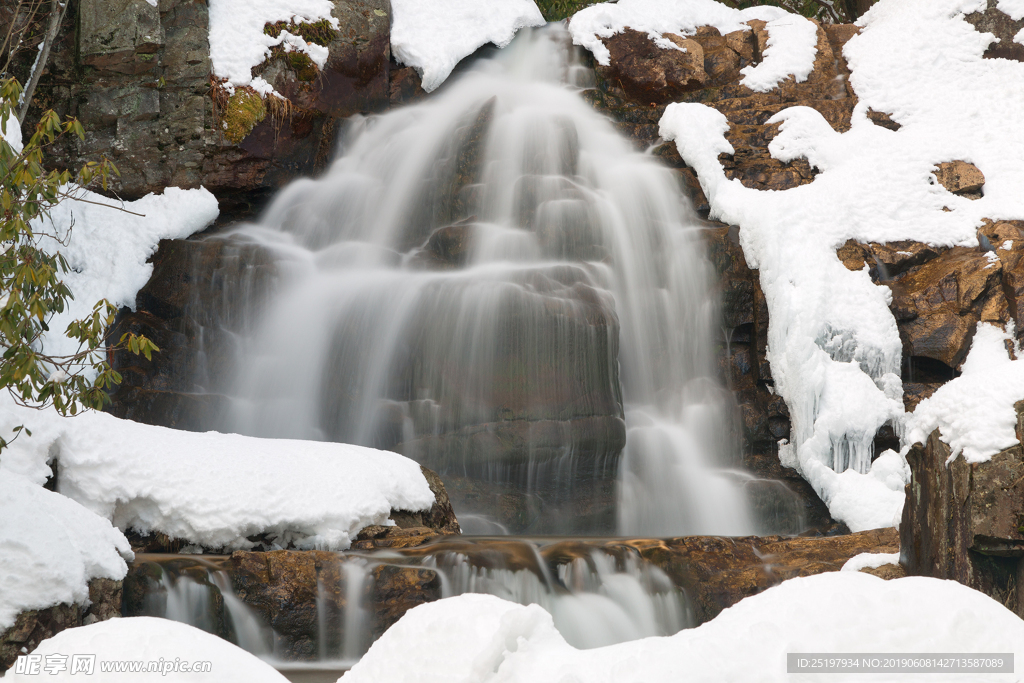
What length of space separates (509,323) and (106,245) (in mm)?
3927

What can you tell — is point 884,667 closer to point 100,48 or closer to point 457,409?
point 457,409

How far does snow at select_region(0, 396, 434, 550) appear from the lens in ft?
13.1

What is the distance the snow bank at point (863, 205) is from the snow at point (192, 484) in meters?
3.64

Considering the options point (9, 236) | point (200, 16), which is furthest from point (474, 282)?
point (200, 16)

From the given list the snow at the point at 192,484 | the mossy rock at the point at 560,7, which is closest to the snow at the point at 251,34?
the snow at the point at 192,484

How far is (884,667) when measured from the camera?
140cm

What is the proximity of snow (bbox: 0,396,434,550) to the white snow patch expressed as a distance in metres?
2.36

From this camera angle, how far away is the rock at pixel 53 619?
2924 mm

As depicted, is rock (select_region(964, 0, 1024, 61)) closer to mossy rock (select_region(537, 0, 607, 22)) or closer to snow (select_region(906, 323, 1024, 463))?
mossy rock (select_region(537, 0, 607, 22))

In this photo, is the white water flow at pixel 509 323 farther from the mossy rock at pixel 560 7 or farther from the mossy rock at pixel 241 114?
the mossy rock at pixel 560 7

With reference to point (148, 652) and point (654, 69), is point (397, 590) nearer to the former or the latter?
point (148, 652)

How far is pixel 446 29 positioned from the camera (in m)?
10.1

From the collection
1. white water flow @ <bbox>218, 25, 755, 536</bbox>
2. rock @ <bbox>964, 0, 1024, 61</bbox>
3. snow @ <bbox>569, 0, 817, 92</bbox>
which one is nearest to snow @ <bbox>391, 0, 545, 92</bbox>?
snow @ <bbox>569, 0, 817, 92</bbox>

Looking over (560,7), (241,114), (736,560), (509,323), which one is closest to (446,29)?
(241,114)
